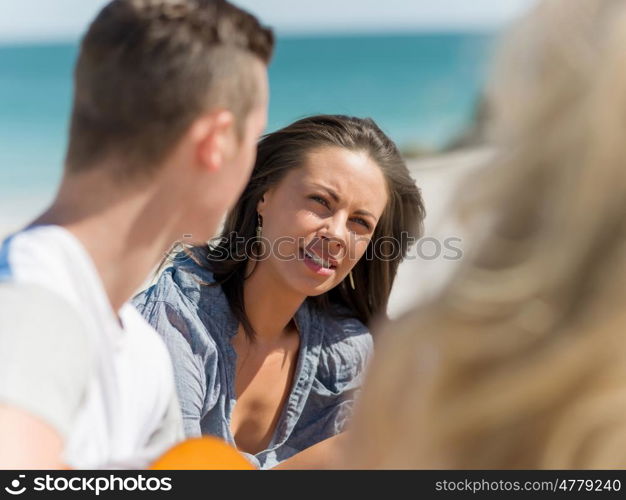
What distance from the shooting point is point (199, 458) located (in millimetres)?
1316

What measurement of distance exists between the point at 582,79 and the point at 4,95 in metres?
30.9

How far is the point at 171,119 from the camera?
5.40ft

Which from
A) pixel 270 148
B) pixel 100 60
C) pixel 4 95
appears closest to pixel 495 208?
pixel 100 60

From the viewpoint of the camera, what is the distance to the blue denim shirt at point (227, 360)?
306cm

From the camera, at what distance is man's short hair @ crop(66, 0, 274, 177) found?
1.65 meters

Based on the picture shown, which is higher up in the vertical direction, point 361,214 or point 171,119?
point 171,119

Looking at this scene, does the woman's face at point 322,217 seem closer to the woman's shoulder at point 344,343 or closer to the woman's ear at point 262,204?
the woman's ear at point 262,204

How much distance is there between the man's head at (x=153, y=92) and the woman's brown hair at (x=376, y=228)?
1.67 metres

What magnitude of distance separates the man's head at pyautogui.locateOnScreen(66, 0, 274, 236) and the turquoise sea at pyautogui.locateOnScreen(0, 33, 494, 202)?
49.7ft

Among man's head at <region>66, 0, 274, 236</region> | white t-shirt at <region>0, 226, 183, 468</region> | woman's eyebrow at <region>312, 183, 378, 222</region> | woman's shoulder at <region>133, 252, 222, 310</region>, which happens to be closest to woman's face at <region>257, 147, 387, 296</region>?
woman's eyebrow at <region>312, 183, 378, 222</region>

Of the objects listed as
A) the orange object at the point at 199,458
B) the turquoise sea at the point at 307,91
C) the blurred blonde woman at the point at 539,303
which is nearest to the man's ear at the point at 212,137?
the orange object at the point at 199,458

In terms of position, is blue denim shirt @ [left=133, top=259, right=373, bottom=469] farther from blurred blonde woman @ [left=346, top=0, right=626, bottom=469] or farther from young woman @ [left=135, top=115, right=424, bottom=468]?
blurred blonde woman @ [left=346, top=0, right=626, bottom=469]
